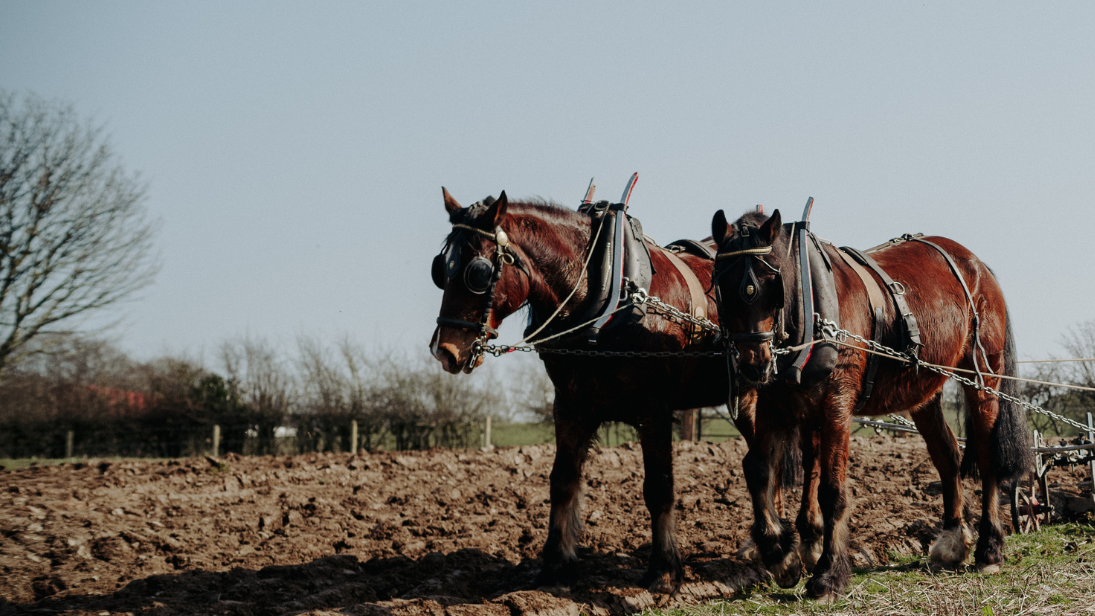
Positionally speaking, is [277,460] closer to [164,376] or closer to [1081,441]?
[1081,441]

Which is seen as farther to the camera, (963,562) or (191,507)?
(191,507)

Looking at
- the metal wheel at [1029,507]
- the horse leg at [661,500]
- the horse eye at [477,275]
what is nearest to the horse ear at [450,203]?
the horse eye at [477,275]

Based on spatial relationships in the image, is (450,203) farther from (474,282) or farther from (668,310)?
(668,310)

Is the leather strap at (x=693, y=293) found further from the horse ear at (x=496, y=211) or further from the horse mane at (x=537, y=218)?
the horse ear at (x=496, y=211)

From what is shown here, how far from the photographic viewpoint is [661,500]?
4207 millimetres

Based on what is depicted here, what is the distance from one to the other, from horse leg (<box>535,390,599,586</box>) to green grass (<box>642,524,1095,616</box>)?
0.59m

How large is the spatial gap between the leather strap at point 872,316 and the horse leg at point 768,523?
0.56 meters

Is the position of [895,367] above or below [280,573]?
above

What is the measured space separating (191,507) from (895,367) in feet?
18.7

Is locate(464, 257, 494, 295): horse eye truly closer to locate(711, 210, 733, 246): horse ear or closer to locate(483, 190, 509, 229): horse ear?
locate(483, 190, 509, 229): horse ear

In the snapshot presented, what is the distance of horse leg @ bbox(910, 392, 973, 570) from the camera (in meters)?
4.91

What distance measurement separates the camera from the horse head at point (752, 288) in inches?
149

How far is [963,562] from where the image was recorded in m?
4.87

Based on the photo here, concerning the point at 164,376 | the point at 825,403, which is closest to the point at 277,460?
the point at 825,403
